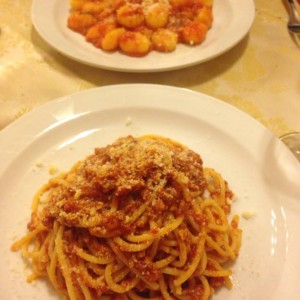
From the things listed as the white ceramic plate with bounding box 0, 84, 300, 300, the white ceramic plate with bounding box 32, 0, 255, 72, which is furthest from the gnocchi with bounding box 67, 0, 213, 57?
the white ceramic plate with bounding box 0, 84, 300, 300

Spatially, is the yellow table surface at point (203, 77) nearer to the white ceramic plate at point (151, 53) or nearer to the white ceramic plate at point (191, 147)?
the white ceramic plate at point (151, 53)

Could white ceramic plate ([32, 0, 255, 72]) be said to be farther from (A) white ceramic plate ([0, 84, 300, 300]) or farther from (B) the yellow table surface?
(A) white ceramic plate ([0, 84, 300, 300])

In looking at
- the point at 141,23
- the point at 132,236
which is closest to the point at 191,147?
the point at 132,236

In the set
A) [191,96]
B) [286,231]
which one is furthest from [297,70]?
[286,231]

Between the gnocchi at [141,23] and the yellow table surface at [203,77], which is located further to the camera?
the gnocchi at [141,23]

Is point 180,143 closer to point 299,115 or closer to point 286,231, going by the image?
point 286,231

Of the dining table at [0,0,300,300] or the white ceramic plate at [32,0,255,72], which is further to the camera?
the white ceramic plate at [32,0,255,72]

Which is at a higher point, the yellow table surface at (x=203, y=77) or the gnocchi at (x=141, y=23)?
the gnocchi at (x=141, y=23)

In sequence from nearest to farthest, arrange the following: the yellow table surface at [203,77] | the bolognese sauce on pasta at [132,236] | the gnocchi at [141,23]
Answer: the bolognese sauce on pasta at [132,236], the yellow table surface at [203,77], the gnocchi at [141,23]

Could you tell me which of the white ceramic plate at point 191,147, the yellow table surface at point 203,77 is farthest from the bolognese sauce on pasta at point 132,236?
the yellow table surface at point 203,77
